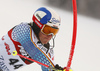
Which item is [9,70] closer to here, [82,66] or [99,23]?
[82,66]

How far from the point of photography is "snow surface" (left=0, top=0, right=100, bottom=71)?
3384 millimetres

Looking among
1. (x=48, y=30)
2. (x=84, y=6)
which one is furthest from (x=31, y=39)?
(x=84, y=6)

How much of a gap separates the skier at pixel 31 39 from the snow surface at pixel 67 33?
104cm

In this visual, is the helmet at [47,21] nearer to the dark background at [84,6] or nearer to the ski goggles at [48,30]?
the ski goggles at [48,30]

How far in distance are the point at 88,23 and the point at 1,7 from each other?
2.54 m

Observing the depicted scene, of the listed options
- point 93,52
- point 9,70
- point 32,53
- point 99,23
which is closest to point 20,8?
point 99,23

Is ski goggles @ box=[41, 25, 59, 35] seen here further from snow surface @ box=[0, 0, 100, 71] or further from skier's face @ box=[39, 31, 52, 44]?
snow surface @ box=[0, 0, 100, 71]

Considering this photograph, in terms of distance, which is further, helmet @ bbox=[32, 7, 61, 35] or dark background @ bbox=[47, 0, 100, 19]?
dark background @ bbox=[47, 0, 100, 19]

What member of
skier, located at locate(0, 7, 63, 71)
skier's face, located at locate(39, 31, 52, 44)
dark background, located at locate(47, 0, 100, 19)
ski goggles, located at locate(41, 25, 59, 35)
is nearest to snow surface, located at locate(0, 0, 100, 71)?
dark background, located at locate(47, 0, 100, 19)

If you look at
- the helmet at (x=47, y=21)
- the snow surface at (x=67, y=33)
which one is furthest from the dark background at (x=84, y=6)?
the helmet at (x=47, y=21)

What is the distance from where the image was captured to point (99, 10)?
699cm

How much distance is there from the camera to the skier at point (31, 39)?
1.58 metres

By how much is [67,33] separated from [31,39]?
3.19 metres

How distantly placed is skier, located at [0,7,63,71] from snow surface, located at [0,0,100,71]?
104 centimetres
